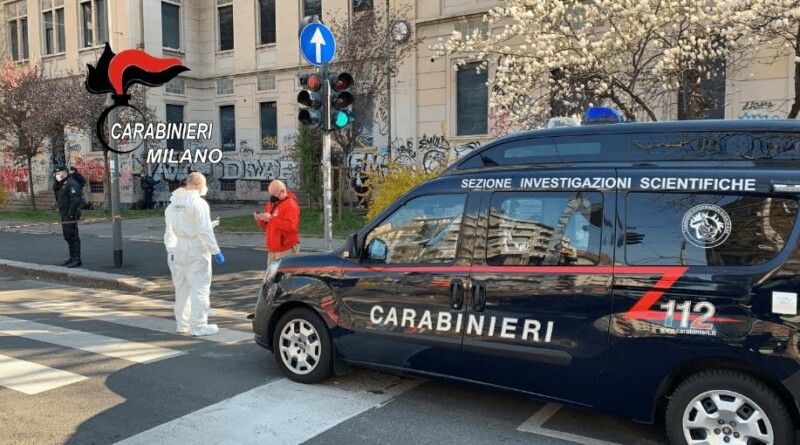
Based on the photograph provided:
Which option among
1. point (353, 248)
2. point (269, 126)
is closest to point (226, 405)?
point (353, 248)

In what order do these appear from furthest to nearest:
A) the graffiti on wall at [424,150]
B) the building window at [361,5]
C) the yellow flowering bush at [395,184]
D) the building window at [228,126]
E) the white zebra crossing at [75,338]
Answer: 1. the building window at [228,126]
2. the building window at [361,5]
3. the graffiti on wall at [424,150]
4. the yellow flowering bush at [395,184]
5. the white zebra crossing at [75,338]

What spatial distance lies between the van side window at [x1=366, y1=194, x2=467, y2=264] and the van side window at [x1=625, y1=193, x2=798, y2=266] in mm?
1238

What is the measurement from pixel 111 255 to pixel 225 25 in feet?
58.5

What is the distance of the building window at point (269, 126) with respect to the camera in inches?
1056

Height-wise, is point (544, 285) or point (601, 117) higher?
point (601, 117)

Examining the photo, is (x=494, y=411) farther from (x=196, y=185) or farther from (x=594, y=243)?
(x=196, y=185)

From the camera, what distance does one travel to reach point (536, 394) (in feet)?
13.6

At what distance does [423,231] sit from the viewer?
4727 millimetres

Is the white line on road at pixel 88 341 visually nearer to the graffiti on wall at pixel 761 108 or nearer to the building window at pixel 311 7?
the graffiti on wall at pixel 761 108

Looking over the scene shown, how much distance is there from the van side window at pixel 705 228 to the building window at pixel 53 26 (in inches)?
1278

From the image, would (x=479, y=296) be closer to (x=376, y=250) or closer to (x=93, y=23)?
(x=376, y=250)

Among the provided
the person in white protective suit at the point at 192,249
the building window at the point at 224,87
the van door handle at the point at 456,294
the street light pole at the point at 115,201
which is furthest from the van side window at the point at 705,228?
the building window at the point at 224,87

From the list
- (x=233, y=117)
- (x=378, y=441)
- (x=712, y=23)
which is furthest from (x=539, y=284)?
(x=233, y=117)

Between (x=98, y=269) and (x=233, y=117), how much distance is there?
17756 mm
